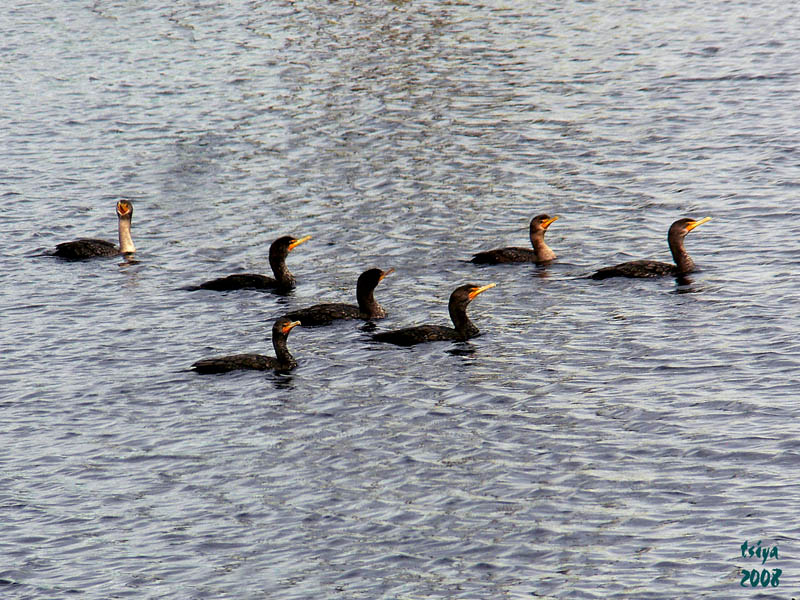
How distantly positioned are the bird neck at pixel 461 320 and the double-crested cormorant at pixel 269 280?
4.46 meters

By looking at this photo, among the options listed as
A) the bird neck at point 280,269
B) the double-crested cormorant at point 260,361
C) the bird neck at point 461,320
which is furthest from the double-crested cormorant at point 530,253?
the double-crested cormorant at point 260,361

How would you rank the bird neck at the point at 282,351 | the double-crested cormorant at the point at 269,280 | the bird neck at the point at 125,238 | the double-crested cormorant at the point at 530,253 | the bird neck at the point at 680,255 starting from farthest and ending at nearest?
the bird neck at the point at 125,238 → the double-crested cormorant at the point at 530,253 → the double-crested cormorant at the point at 269,280 → the bird neck at the point at 680,255 → the bird neck at the point at 282,351

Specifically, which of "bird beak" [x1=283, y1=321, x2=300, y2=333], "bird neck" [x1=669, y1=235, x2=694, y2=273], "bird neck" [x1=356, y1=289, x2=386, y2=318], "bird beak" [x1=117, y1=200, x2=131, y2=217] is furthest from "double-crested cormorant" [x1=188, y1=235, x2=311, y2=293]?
"bird neck" [x1=669, y1=235, x2=694, y2=273]

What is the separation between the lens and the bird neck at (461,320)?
2055 cm

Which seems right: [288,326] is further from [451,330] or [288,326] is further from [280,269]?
[280,269]

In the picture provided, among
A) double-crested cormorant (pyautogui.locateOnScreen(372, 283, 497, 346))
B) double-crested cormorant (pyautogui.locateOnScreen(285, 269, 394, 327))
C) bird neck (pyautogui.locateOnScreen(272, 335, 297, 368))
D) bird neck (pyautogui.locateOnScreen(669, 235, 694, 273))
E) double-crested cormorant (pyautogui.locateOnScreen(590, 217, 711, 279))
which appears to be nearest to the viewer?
bird neck (pyautogui.locateOnScreen(272, 335, 297, 368))

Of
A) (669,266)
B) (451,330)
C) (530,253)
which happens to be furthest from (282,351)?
(669,266)

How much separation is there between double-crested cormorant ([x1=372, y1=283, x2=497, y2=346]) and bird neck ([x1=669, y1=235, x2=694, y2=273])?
4528 millimetres

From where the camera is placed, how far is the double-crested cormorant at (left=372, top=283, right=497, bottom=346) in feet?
67.2

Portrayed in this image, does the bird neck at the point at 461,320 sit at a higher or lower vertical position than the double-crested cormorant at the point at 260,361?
higher

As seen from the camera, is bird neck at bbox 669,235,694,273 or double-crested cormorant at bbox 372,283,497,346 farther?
bird neck at bbox 669,235,694,273

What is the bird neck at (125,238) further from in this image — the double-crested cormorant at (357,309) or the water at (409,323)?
the double-crested cormorant at (357,309)

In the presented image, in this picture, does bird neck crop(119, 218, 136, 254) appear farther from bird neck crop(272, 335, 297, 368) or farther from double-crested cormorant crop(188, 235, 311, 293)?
bird neck crop(272, 335, 297, 368)

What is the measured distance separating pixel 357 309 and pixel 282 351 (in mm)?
2657
